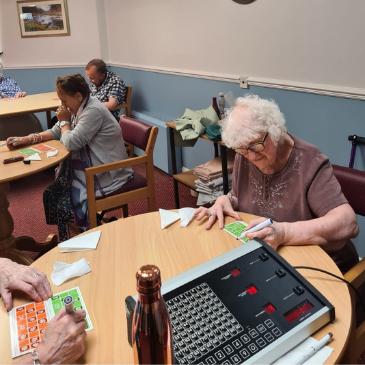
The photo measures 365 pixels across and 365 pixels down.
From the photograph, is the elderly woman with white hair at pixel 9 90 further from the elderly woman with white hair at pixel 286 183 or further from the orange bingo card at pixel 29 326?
the orange bingo card at pixel 29 326

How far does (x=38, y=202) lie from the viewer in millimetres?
3586

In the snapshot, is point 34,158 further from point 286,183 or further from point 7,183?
point 286,183

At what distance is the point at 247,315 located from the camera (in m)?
0.80

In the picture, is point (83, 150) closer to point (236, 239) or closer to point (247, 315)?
point (236, 239)

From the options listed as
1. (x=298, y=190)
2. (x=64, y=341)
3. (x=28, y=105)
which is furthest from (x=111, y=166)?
(x=28, y=105)

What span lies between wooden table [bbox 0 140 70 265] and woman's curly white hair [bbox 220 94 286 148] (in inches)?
47.0

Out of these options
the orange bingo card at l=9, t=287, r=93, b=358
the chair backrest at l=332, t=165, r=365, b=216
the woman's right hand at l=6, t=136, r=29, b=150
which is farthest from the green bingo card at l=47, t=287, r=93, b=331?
the woman's right hand at l=6, t=136, r=29, b=150

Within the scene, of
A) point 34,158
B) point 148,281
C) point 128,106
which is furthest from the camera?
point 128,106

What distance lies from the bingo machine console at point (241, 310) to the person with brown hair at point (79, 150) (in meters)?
1.48

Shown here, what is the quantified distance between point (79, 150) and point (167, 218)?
1.16m

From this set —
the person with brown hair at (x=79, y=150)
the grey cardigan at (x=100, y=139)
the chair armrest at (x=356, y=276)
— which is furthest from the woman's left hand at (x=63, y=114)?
the chair armrest at (x=356, y=276)

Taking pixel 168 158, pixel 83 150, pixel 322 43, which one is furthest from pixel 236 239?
pixel 168 158

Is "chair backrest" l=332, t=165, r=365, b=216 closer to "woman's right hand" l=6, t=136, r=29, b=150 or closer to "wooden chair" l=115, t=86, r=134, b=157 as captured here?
"woman's right hand" l=6, t=136, r=29, b=150

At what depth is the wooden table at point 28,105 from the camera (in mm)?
3400
